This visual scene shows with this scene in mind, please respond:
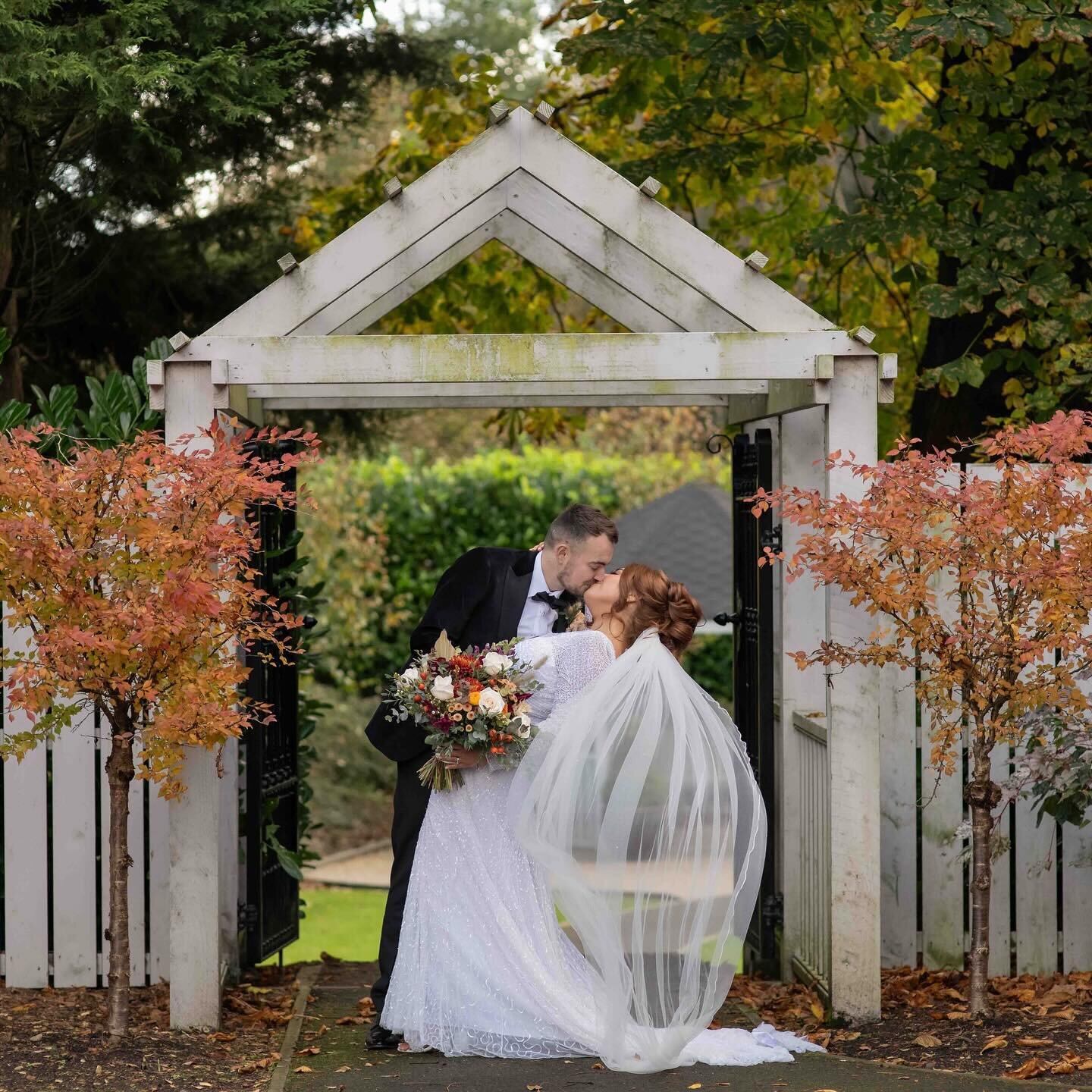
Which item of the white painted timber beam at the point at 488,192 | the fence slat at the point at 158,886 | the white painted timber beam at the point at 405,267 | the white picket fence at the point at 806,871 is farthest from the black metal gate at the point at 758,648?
the fence slat at the point at 158,886

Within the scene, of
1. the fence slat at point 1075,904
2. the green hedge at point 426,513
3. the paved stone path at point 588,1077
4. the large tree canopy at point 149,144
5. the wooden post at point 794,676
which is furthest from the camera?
the green hedge at point 426,513

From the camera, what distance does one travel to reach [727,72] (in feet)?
29.0

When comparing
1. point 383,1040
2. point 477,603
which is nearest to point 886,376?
point 477,603

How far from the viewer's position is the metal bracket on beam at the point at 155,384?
18.2ft

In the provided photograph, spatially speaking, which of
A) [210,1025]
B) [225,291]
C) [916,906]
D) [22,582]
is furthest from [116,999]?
[225,291]

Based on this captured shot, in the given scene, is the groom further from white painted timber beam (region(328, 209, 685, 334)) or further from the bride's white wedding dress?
white painted timber beam (region(328, 209, 685, 334))

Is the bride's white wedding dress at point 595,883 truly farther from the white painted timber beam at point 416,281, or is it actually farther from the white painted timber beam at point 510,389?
the white painted timber beam at point 416,281

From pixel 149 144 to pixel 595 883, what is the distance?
5275 mm

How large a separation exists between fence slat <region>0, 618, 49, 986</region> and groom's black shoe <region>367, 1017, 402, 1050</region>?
1.76 meters

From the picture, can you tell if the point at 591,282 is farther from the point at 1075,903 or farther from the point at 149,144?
the point at 1075,903

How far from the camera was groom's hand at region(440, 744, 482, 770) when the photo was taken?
5.48 meters

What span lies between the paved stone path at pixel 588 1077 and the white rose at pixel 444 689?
1337mm

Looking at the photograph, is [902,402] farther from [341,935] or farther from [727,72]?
[341,935]

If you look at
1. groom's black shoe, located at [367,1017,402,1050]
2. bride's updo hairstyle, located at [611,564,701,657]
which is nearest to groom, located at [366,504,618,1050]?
groom's black shoe, located at [367,1017,402,1050]
